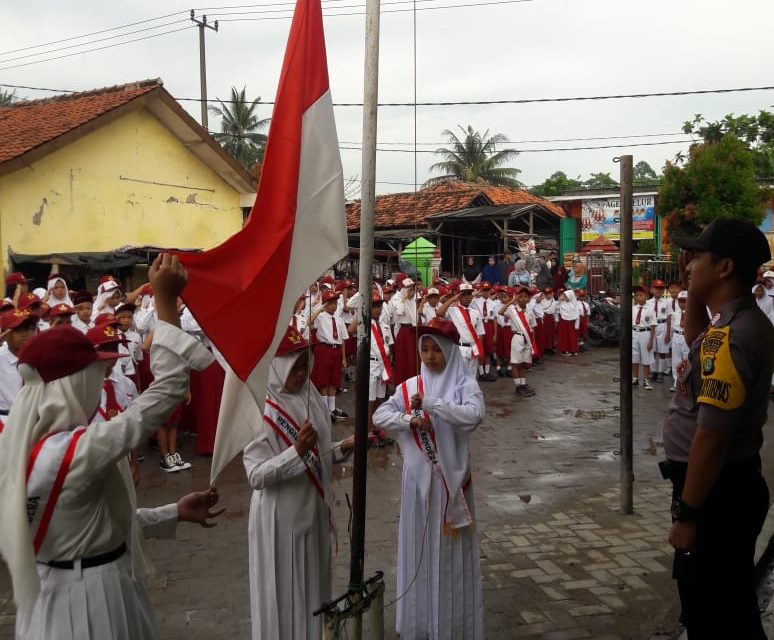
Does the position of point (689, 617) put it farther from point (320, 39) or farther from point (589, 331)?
point (589, 331)

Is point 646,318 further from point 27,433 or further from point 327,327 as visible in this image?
point 27,433

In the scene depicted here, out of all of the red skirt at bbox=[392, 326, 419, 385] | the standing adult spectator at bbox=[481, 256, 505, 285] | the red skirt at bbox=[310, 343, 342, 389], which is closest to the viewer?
the red skirt at bbox=[310, 343, 342, 389]

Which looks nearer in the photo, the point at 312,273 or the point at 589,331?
the point at 312,273

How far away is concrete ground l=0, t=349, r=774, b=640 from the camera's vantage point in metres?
4.97

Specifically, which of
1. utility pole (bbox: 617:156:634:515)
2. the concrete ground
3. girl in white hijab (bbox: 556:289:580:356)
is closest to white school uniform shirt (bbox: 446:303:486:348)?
the concrete ground

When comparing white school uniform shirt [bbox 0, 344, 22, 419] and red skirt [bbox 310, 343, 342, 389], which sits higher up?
white school uniform shirt [bbox 0, 344, 22, 419]

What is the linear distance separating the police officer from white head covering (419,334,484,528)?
1419 millimetres

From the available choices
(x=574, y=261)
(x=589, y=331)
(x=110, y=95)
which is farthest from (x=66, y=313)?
(x=574, y=261)

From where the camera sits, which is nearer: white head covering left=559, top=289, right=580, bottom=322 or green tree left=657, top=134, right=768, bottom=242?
white head covering left=559, top=289, right=580, bottom=322

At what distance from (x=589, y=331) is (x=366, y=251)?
742 inches

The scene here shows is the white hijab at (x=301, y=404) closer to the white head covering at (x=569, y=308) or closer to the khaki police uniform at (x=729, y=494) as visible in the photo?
the khaki police uniform at (x=729, y=494)

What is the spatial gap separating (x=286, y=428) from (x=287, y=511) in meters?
0.42

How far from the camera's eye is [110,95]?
19.4 m

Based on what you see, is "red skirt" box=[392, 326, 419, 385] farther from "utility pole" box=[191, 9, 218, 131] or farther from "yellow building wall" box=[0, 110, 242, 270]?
"utility pole" box=[191, 9, 218, 131]
